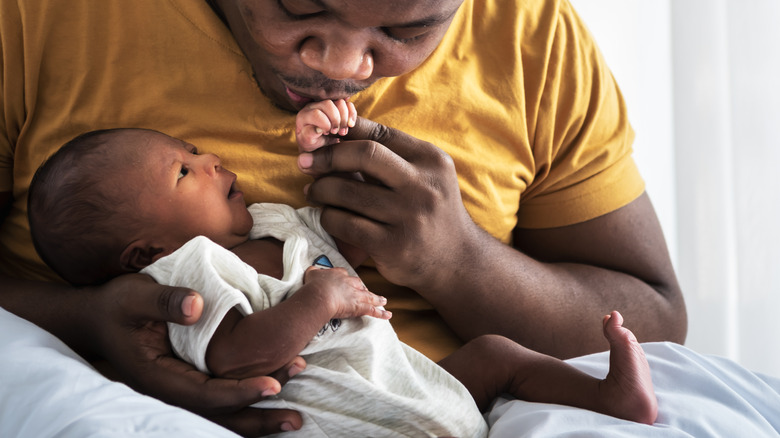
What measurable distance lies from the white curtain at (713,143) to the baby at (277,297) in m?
1.20

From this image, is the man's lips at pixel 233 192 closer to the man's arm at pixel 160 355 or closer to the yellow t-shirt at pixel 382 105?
the yellow t-shirt at pixel 382 105

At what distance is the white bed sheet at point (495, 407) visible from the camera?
2.96 ft

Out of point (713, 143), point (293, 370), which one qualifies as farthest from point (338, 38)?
point (713, 143)

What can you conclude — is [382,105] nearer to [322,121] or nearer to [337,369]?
[322,121]

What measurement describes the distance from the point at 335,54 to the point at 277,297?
0.36 meters

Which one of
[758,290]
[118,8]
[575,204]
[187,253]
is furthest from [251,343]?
[758,290]

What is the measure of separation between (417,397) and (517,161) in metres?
0.59

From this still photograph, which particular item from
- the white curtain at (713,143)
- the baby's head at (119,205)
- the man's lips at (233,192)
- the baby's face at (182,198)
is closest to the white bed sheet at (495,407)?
the baby's head at (119,205)

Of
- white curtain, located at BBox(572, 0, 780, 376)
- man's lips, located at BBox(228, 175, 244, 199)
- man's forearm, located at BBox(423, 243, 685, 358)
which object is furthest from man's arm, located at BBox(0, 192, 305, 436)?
white curtain, located at BBox(572, 0, 780, 376)

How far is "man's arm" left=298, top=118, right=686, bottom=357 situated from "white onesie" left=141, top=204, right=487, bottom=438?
154 mm

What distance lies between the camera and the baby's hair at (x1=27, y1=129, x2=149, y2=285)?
1.14 meters

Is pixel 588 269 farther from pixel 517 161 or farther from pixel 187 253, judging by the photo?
pixel 187 253

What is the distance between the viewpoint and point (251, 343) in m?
1.02

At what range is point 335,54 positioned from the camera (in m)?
1.14
